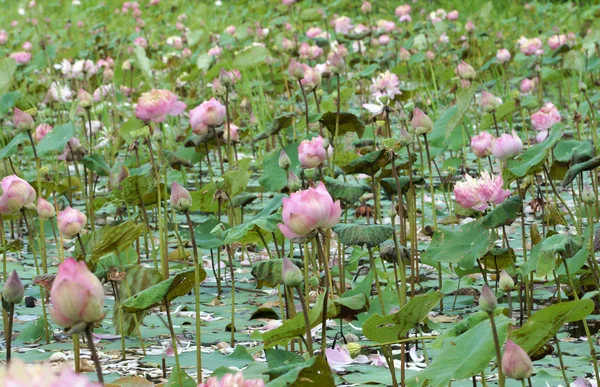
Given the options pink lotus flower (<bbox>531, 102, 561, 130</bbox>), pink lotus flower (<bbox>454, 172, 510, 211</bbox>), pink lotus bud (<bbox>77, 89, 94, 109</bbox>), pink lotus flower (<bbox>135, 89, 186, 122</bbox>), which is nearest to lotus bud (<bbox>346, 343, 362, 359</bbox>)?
pink lotus flower (<bbox>454, 172, 510, 211</bbox>)

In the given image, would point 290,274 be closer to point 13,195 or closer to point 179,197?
point 179,197

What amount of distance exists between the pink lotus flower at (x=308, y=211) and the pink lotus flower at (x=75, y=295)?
37 centimetres

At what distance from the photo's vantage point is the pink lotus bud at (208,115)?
87.9 inches

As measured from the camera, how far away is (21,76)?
5.59 m

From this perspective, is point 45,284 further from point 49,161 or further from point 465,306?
point 49,161

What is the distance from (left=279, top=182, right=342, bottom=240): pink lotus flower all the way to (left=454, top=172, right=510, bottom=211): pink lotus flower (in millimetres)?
570

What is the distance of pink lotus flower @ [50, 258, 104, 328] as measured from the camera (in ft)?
2.77

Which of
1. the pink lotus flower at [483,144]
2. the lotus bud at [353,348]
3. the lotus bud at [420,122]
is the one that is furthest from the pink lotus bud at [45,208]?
the pink lotus flower at [483,144]

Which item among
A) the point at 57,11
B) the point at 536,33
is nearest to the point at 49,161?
the point at 536,33

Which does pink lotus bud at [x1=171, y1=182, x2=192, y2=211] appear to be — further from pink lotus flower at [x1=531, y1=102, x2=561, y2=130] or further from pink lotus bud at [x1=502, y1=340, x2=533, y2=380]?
pink lotus flower at [x1=531, y1=102, x2=561, y2=130]

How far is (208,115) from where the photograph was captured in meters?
2.24

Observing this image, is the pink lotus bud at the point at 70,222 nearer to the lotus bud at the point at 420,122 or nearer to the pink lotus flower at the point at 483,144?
the lotus bud at the point at 420,122

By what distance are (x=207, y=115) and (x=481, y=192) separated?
2.57 ft

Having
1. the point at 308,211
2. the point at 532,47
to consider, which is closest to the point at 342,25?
the point at 532,47
